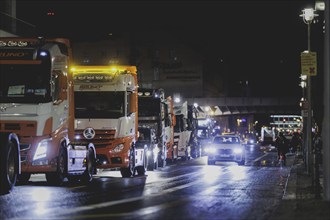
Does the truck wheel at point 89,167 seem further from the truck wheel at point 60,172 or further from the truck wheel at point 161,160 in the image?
the truck wheel at point 161,160

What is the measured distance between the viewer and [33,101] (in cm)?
1773

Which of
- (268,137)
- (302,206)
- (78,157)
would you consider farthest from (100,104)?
(268,137)

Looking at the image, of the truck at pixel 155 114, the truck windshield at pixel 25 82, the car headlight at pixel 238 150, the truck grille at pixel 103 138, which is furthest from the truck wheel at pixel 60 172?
the car headlight at pixel 238 150

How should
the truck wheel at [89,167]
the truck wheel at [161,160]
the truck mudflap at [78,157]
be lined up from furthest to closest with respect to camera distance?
1. the truck wheel at [161,160]
2. the truck wheel at [89,167]
3. the truck mudflap at [78,157]

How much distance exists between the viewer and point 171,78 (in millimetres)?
117562

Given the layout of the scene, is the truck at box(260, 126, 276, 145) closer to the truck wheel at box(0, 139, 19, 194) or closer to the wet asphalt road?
the wet asphalt road

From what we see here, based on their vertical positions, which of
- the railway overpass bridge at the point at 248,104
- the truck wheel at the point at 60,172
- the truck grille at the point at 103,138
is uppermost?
the railway overpass bridge at the point at 248,104

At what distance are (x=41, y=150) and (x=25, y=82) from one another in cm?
183

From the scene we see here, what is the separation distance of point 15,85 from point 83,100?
6.37 metres

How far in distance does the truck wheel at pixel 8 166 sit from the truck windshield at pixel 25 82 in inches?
73.4

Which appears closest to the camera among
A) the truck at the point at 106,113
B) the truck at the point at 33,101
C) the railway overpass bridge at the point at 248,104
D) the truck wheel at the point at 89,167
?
the truck at the point at 33,101

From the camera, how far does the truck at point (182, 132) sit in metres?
42.4

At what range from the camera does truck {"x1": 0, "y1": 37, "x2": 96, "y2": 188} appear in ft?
57.4

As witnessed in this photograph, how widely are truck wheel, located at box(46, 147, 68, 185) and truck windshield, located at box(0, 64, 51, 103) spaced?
213 centimetres
